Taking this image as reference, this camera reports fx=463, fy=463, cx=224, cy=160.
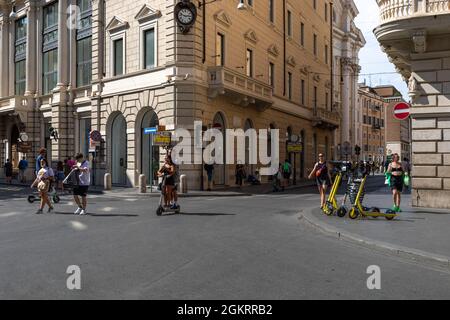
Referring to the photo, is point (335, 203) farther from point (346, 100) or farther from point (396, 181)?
point (346, 100)

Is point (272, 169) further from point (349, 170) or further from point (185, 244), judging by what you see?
Answer: point (185, 244)

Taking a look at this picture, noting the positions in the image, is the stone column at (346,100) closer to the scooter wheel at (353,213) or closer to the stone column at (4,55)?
the stone column at (4,55)

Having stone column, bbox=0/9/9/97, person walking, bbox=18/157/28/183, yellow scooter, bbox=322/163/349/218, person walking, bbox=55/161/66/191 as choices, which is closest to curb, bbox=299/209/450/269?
yellow scooter, bbox=322/163/349/218

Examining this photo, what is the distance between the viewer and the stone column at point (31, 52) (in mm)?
35062

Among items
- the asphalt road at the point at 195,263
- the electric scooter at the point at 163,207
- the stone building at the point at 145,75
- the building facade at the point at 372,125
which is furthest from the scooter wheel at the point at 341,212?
the building facade at the point at 372,125

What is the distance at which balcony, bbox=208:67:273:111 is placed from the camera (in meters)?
25.1

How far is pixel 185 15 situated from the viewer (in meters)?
24.0

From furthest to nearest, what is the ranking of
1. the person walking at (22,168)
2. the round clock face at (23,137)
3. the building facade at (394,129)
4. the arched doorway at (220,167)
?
the building facade at (394,129), the round clock face at (23,137), the person walking at (22,168), the arched doorway at (220,167)

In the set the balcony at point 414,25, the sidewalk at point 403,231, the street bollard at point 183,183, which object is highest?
the balcony at point 414,25

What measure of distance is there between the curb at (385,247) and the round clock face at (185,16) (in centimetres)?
1590

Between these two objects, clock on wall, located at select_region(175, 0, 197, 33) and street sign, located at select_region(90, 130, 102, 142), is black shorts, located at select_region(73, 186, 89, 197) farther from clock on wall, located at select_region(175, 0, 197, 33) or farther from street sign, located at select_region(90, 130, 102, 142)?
street sign, located at select_region(90, 130, 102, 142)

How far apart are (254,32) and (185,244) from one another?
24050 millimetres

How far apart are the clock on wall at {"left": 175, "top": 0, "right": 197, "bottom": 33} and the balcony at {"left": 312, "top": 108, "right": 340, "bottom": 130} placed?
20103mm
